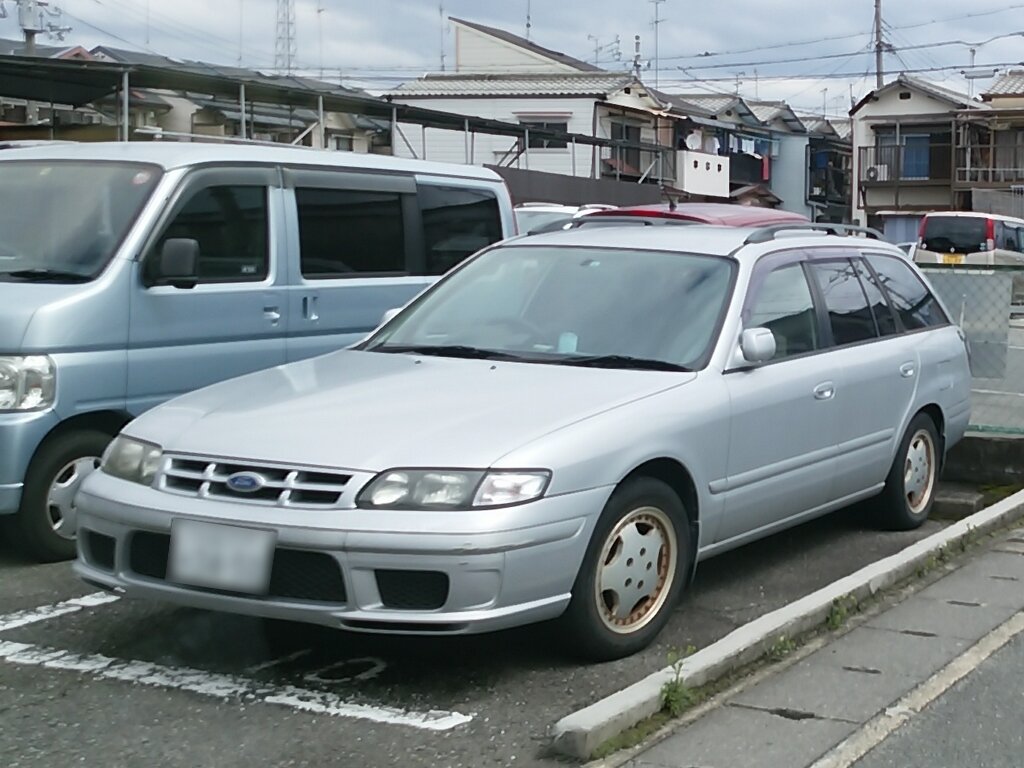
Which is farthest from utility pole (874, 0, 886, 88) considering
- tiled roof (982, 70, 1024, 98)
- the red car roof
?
the red car roof

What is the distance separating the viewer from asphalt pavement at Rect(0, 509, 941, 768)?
361 cm

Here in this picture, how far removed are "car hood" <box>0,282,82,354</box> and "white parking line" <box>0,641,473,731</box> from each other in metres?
1.38

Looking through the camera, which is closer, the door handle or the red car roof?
the door handle

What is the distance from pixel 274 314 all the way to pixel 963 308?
451 centimetres

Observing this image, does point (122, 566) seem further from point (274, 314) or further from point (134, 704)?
point (274, 314)

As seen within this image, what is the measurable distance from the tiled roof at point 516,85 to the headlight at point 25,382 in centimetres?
3647

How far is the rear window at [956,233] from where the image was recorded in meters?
29.4

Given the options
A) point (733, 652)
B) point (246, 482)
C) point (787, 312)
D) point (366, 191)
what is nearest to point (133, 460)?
point (246, 482)

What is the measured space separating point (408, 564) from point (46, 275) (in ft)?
9.36

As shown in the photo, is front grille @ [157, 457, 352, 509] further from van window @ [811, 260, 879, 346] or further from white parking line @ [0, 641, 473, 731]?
van window @ [811, 260, 879, 346]

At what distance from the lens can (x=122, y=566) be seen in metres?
4.17

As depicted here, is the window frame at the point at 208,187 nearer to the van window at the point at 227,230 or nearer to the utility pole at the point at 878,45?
the van window at the point at 227,230

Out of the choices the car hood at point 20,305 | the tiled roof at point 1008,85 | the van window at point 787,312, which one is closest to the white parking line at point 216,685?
the car hood at point 20,305

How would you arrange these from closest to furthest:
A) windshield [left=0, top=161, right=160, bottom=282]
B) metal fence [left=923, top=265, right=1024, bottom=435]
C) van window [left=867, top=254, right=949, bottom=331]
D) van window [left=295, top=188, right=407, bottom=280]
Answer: windshield [left=0, top=161, right=160, bottom=282] → van window [left=867, top=254, right=949, bottom=331] → van window [left=295, top=188, right=407, bottom=280] → metal fence [left=923, top=265, right=1024, bottom=435]
